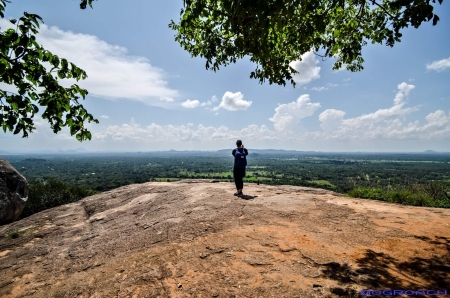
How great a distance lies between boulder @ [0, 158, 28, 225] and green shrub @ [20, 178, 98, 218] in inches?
830

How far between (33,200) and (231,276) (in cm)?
3495

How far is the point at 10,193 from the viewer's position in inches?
393

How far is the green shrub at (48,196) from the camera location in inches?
1059

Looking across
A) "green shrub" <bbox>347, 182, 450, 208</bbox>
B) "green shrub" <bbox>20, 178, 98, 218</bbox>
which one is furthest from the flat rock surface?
"green shrub" <bbox>20, 178, 98, 218</bbox>

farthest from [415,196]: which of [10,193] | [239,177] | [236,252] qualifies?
[10,193]

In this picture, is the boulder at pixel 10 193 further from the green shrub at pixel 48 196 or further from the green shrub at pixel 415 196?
the green shrub at pixel 48 196

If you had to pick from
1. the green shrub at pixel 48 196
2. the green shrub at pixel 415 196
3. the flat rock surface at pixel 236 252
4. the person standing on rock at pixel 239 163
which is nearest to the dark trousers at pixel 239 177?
the person standing on rock at pixel 239 163

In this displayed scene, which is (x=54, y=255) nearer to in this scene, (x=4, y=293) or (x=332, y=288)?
(x=4, y=293)

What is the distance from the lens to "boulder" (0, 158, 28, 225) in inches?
377

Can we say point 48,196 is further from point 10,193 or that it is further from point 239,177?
point 239,177

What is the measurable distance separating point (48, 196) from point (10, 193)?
24018 millimetres

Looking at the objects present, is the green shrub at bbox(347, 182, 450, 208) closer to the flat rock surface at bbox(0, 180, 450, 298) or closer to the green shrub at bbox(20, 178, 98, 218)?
the flat rock surface at bbox(0, 180, 450, 298)

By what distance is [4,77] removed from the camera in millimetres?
3738

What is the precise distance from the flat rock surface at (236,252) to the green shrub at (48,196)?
24.7 m
